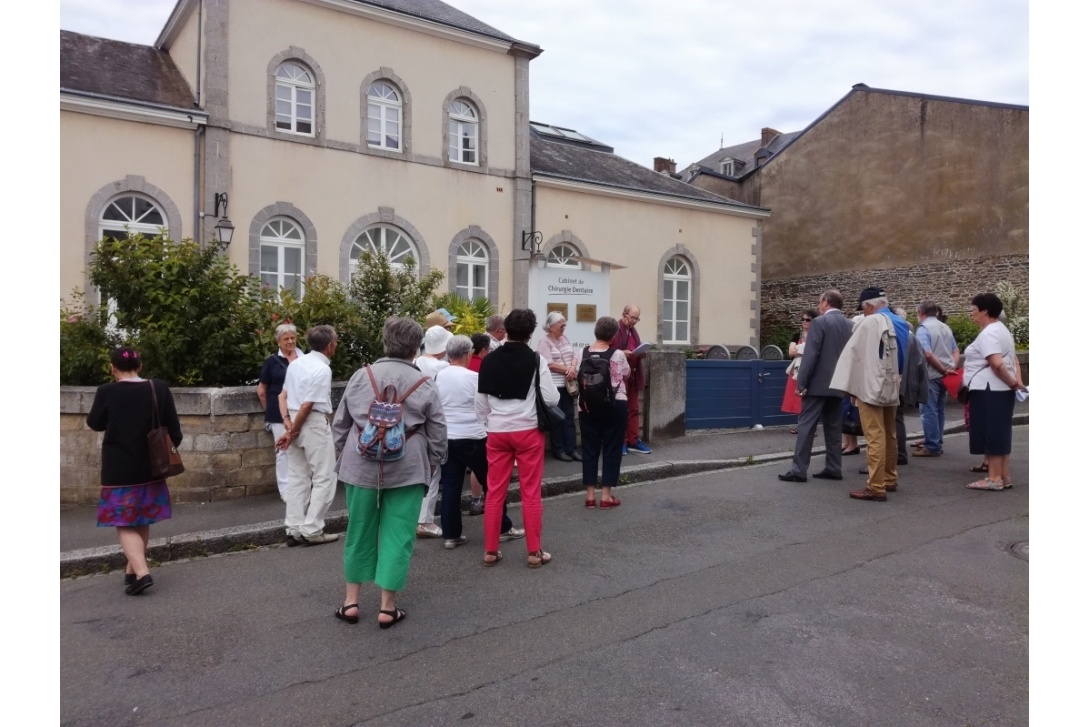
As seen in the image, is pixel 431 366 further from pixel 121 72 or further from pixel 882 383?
→ pixel 121 72

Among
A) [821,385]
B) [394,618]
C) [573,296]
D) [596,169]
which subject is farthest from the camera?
[596,169]

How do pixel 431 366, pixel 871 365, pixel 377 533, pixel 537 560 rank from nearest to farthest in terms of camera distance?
1. pixel 377 533
2. pixel 537 560
3. pixel 431 366
4. pixel 871 365

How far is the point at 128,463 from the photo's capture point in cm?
517

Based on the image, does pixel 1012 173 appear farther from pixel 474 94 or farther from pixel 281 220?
pixel 281 220

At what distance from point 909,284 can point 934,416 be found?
18.2m

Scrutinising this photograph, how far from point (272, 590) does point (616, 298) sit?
1691 centimetres

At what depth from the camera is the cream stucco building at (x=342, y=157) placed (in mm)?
14797

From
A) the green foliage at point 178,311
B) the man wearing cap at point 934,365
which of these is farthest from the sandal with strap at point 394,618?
the man wearing cap at point 934,365

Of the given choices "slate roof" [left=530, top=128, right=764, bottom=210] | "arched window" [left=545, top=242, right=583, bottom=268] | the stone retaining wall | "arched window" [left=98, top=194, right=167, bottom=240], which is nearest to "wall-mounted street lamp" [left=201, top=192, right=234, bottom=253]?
"arched window" [left=98, top=194, right=167, bottom=240]

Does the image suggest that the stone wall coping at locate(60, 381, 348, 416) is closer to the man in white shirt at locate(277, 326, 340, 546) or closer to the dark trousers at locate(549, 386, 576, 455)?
the man in white shirt at locate(277, 326, 340, 546)

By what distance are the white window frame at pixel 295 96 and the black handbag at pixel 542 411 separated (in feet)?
41.8

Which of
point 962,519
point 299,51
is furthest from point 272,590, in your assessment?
point 299,51

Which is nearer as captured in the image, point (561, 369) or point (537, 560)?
point (537, 560)

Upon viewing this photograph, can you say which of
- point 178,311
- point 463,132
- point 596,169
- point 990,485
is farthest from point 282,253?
point 990,485
